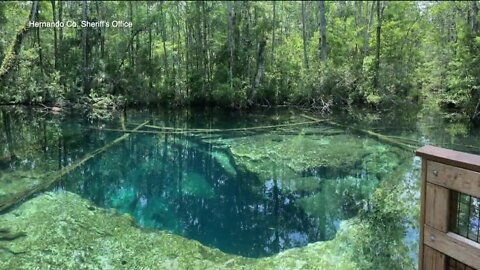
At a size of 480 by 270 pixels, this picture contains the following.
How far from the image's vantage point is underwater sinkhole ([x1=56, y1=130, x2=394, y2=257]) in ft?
22.6

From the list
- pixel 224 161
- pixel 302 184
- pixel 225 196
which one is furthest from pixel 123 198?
pixel 302 184

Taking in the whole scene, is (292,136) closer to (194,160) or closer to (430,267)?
(194,160)

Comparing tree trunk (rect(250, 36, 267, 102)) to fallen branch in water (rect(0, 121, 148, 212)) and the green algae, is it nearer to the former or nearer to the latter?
the green algae

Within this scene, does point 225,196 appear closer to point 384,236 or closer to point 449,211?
point 384,236

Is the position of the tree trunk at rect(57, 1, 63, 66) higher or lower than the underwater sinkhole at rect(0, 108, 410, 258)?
higher

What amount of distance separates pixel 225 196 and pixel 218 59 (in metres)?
14.8

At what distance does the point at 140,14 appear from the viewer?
23609 millimetres

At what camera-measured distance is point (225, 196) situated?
8.81 m

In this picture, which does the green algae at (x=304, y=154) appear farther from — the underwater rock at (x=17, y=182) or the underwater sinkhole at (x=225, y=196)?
the underwater rock at (x=17, y=182)

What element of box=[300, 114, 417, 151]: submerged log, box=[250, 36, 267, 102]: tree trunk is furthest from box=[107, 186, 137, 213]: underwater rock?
box=[250, 36, 267, 102]: tree trunk

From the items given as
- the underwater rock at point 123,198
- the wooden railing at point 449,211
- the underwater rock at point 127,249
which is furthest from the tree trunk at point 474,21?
the wooden railing at point 449,211

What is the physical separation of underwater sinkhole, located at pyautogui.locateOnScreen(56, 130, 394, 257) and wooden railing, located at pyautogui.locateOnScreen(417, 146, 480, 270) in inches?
126

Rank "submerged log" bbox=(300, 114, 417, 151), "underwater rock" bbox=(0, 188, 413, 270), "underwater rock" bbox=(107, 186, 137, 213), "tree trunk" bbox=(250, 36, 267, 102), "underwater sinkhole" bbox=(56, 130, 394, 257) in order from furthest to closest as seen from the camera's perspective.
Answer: "tree trunk" bbox=(250, 36, 267, 102)
"submerged log" bbox=(300, 114, 417, 151)
"underwater rock" bbox=(107, 186, 137, 213)
"underwater sinkhole" bbox=(56, 130, 394, 257)
"underwater rock" bbox=(0, 188, 413, 270)

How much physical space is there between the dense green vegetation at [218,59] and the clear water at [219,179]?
4725 millimetres
